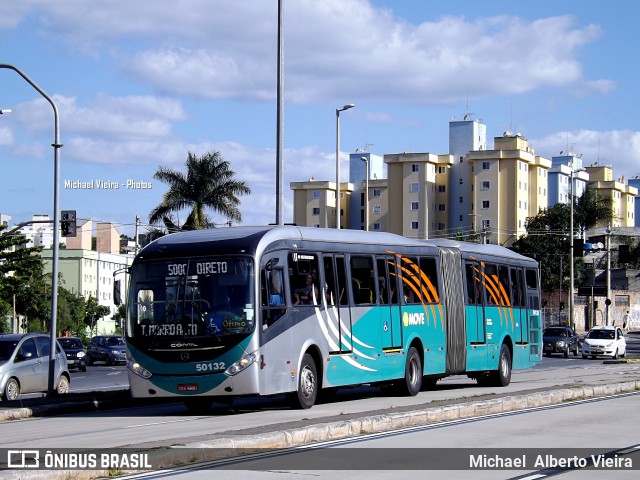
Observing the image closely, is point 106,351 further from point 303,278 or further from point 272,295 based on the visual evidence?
point 272,295

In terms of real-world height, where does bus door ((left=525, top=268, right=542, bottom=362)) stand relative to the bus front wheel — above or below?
above

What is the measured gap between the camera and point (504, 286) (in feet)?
97.1

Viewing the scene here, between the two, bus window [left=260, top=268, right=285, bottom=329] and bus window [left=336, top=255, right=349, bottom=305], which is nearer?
bus window [left=260, top=268, right=285, bottom=329]

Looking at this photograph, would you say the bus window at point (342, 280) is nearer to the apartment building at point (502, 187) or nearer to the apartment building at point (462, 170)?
the apartment building at point (502, 187)

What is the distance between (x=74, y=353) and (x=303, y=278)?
97.9ft

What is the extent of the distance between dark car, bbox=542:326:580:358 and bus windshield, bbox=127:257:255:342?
4356cm

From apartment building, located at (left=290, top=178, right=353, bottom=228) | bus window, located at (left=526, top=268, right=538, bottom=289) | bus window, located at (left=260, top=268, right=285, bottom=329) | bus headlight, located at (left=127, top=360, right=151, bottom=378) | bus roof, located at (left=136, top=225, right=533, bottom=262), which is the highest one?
apartment building, located at (left=290, top=178, right=353, bottom=228)

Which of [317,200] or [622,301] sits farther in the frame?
[317,200]

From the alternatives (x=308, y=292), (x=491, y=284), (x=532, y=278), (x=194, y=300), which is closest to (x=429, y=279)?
(x=491, y=284)

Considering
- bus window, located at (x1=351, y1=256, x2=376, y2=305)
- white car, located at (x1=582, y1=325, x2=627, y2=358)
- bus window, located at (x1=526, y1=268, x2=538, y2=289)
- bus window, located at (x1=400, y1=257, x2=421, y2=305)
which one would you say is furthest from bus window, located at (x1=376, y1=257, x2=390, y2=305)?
white car, located at (x1=582, y1=325, x2=627, y2=358)

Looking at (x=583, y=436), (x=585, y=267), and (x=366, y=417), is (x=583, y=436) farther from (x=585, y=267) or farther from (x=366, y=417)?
(x=585, y=267)

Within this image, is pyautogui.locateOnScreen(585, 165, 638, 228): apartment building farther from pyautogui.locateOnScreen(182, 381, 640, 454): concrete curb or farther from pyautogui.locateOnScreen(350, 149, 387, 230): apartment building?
pyautogui.locateOnScreen(182, 381, 640, 454): concrete curb

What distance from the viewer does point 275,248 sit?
19.7m

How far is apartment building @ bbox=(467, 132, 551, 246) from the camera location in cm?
12594
